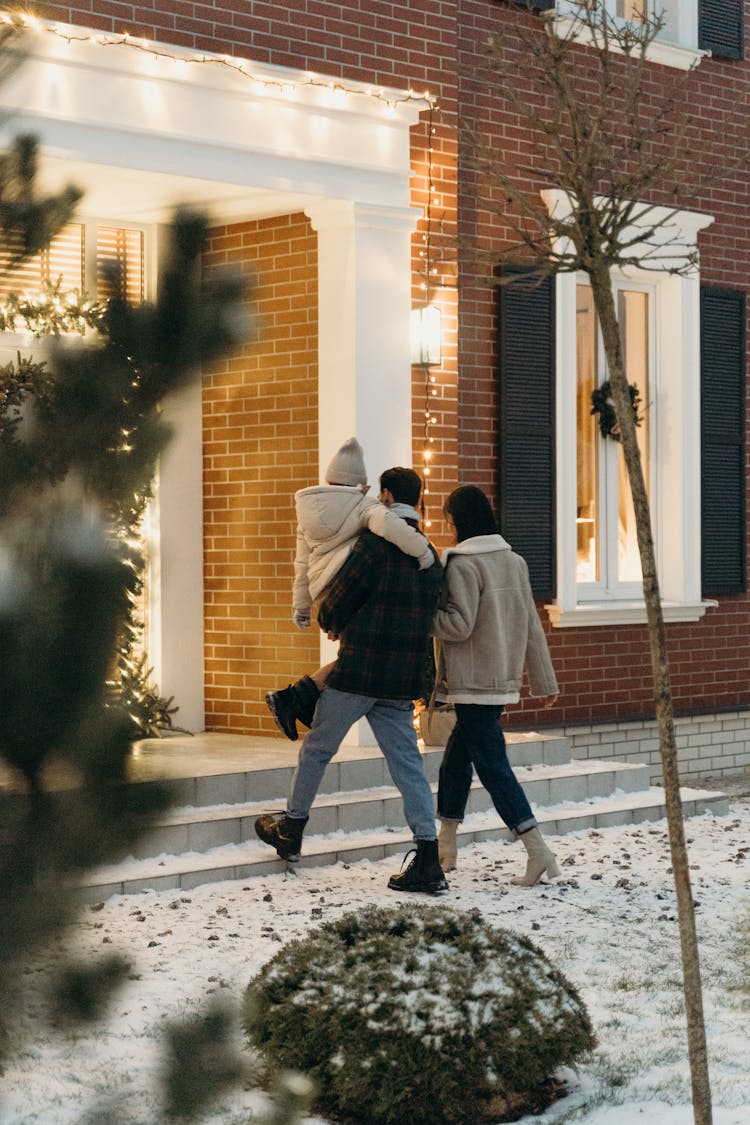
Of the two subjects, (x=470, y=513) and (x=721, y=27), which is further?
(x=721, y=27)

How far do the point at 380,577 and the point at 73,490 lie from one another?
5.08 metres

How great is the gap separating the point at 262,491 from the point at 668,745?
5.69 m

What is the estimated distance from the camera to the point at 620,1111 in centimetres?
421

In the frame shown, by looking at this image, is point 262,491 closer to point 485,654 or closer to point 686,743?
point 485,654

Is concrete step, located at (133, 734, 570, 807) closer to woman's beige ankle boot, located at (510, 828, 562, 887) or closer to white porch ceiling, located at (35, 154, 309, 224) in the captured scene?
woman's beige ankle boot, located at (510, 828, 562, 887)

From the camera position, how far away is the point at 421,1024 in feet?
13.7

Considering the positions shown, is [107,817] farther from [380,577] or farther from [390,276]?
[390,276]

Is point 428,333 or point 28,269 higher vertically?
point 428,333

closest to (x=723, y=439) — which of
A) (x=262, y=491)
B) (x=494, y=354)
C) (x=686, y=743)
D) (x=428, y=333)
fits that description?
(x=686, y=743)

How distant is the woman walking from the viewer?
693cm

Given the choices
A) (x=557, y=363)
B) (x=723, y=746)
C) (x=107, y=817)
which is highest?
(x=557, y=363)

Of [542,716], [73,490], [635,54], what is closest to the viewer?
[73,490]

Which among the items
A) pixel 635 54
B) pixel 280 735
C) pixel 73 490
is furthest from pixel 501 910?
pixel 635 54

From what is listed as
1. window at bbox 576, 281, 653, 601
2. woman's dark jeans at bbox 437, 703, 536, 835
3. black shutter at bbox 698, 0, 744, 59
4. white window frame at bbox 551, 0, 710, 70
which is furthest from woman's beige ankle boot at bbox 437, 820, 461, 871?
black shutter at bbox 698, 0, 744, 59
